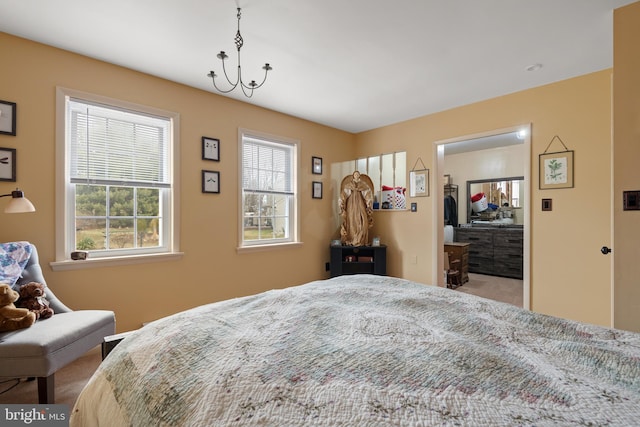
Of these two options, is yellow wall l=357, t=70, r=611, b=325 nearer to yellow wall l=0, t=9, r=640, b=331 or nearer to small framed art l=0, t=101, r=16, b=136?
yellow wall l=0, t=9, r=640, b=331

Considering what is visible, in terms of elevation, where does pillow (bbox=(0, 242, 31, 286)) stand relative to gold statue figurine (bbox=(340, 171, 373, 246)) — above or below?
below

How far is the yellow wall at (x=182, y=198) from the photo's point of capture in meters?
2.19

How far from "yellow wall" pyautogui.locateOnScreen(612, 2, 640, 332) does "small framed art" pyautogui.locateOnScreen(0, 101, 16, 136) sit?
4.10m

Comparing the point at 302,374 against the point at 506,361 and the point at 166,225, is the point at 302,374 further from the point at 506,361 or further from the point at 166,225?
the point at 166,225

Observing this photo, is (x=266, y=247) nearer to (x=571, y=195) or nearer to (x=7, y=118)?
(x=7, y=118)

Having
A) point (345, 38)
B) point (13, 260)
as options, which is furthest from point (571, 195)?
point (13, 260)

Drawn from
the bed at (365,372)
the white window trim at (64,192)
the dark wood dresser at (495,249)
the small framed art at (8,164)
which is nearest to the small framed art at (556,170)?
the bed at (365,372)

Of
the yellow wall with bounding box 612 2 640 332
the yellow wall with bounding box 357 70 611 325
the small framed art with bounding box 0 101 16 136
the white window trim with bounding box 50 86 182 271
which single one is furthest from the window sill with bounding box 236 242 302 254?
the yellow wall with bounding box 612 2 640 332

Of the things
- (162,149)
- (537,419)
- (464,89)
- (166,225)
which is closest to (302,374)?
(537,419)

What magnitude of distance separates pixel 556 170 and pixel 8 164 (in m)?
4.60

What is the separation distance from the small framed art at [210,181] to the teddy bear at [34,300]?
4.94ft

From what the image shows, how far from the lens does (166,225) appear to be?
2.92 meters

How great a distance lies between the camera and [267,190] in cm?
374

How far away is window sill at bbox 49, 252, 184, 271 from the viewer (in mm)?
2299
